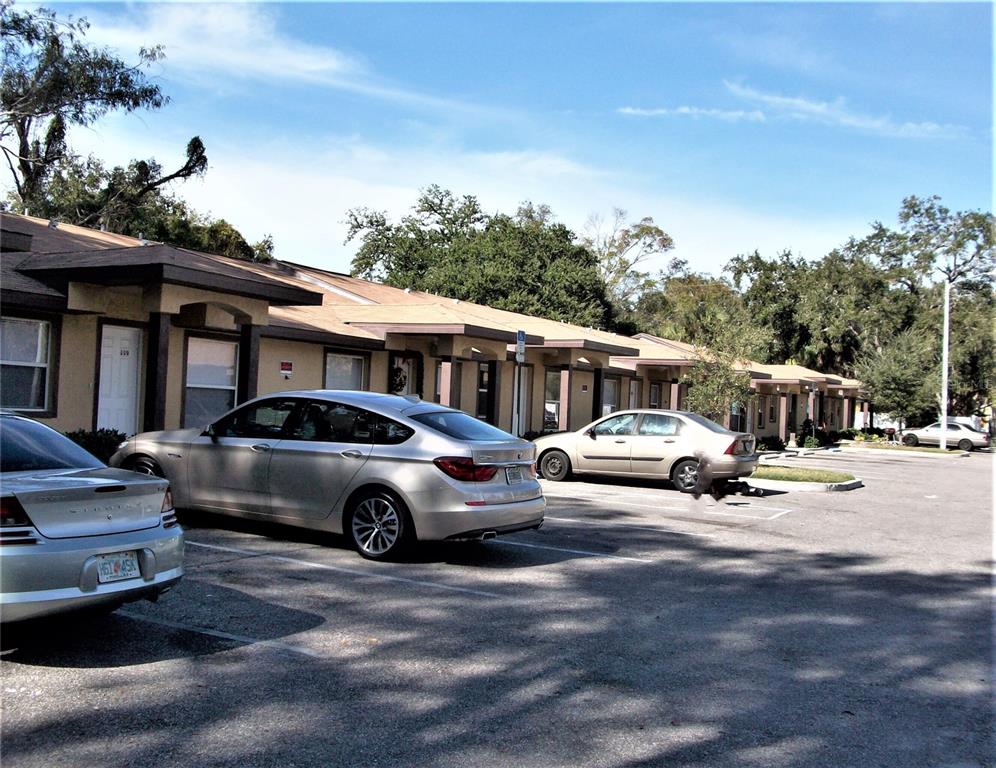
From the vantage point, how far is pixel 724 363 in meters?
21.8

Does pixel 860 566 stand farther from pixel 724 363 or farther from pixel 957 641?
pixel 724 363

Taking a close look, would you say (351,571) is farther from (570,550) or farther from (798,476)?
(798,476)

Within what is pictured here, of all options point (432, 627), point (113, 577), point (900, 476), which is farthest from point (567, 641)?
point (900, 476)

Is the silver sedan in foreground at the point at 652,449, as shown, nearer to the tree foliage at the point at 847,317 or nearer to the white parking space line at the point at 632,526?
the white parking space line at the point at 632,526

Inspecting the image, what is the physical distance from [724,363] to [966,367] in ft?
135

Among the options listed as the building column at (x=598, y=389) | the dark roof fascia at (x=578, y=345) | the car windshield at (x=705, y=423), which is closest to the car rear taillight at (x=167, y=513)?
the car windshield at (x=705, y=423)

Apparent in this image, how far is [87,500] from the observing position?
5.46 meters

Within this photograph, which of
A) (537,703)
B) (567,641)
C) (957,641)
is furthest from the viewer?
(957,641)

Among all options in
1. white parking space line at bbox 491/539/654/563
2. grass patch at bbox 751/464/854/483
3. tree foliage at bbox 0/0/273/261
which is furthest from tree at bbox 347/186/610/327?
white parking space line at bbox 491/539/654/563

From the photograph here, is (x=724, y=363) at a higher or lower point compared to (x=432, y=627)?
higher

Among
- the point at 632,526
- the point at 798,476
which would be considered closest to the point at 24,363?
the point at 632,526

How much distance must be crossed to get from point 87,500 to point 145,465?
4.78 metres

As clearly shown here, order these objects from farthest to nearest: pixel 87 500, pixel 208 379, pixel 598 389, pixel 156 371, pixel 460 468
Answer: pixel 598 389 < pixel 208 379 < pixel 156 371 < pixel 460 468 < pixel 87 500

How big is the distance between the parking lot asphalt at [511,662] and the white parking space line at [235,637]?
25 millimetres
